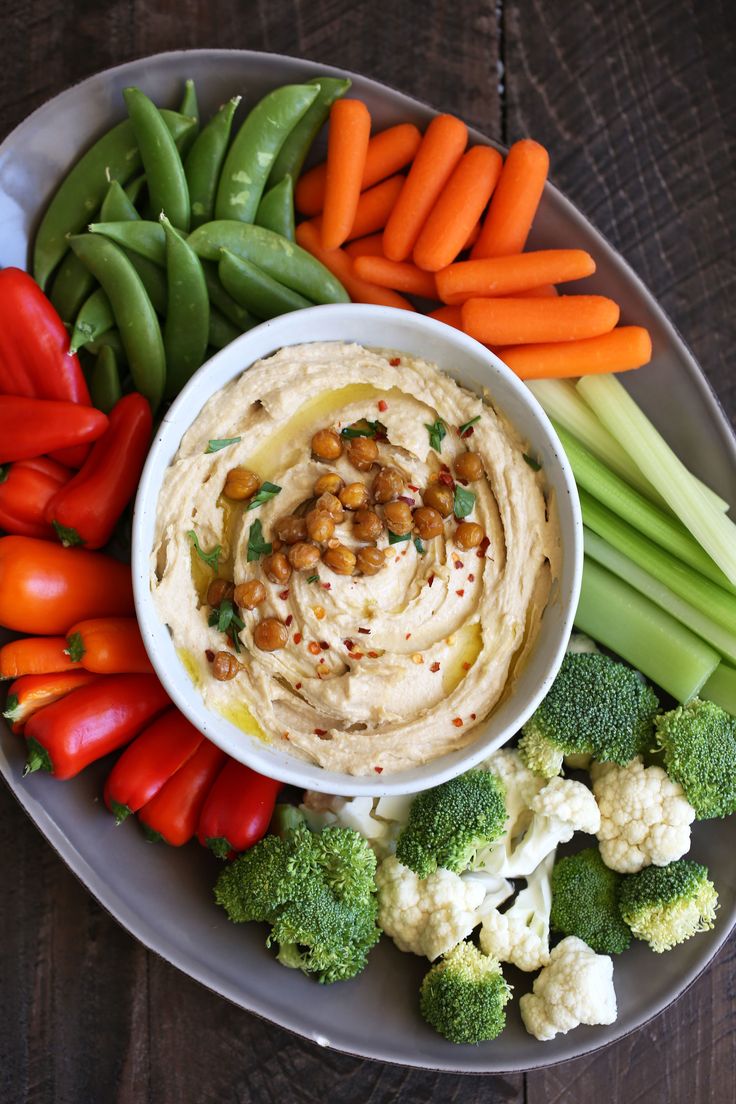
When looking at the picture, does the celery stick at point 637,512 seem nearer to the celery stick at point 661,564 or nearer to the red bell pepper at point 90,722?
the celery stick at point 661,564

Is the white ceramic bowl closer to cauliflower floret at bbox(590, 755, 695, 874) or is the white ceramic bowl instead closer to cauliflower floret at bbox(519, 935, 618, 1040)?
cauliflower floret at bbox(590, 755, 695, 874)

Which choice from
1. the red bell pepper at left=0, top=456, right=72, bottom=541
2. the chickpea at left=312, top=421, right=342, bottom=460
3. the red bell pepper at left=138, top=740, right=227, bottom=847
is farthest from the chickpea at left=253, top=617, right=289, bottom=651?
the red bell pepper at left=0, top=456, right=72, bottom=541

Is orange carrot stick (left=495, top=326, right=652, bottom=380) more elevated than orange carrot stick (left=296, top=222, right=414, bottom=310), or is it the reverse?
orange carrot stick (left=495, top=326, right=652, bottom=380)

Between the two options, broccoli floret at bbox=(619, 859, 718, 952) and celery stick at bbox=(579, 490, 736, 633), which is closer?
broccoli floret at bbox=(619, 859, 718, 952)

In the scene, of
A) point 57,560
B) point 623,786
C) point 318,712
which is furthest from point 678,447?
point 57,560

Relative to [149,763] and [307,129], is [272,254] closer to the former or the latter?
[307,129]

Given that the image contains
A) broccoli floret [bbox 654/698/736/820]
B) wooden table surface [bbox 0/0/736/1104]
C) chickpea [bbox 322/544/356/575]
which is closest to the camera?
chickpea [bbox 322/544/356/575]

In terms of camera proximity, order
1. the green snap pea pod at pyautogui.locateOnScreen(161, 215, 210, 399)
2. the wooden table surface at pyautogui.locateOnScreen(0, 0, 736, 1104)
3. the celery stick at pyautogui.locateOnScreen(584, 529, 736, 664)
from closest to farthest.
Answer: the green snap pea pod at pyautogui.locateOnScreen(161, 215, 210, 399)
the celery stick at pyautogui.locateOnScreen(584, 529, 736, 664)
the wooden table surface at pyautogui.locateOnScreen(0, 0, 736, 1104)
